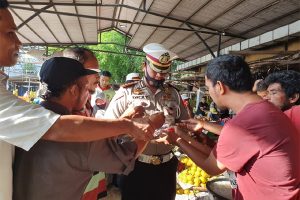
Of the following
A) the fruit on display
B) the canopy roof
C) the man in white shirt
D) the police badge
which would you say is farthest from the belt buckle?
the canopy roof

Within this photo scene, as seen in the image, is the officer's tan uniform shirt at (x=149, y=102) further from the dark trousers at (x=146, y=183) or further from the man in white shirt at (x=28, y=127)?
the man in white shirt at (x=28, y=127)

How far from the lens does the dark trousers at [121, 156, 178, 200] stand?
3.08 m

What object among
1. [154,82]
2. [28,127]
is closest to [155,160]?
[154,82]

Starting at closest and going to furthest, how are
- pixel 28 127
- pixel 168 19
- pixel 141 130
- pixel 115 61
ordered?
pixel 28 127
pixel 141 130
pixel 168 19
pixel 115 61

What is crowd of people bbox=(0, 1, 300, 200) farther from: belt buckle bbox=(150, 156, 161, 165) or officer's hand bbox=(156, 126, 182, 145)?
belt buckle bbox=(150, 156, 161, 165)

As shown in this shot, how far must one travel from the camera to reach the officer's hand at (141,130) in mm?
1534

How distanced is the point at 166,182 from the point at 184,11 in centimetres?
728

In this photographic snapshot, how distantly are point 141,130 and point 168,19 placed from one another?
9650mm

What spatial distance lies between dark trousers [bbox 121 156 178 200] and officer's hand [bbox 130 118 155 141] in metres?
1.54

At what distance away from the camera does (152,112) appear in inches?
125

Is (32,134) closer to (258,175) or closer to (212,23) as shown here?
(258,175)

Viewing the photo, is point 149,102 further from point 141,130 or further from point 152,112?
point 141,130

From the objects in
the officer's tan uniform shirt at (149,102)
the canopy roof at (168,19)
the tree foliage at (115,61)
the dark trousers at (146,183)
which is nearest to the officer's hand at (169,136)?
the officer's tan uniform shirt at (149,102)

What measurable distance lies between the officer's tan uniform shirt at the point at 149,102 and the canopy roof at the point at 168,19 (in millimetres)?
4590
